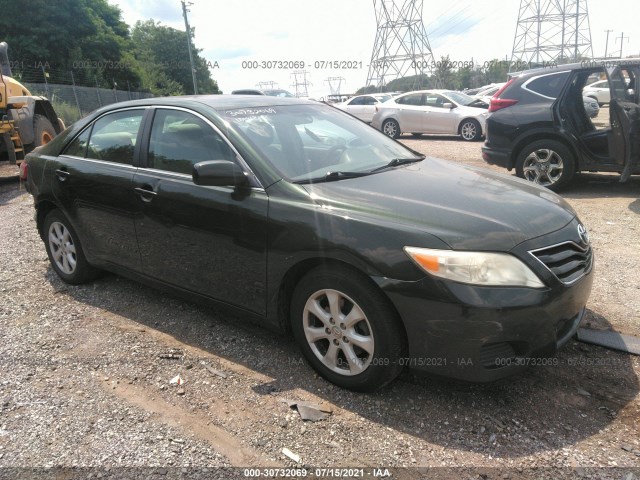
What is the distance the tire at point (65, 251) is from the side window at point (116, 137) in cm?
74

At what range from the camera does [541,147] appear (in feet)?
24.1

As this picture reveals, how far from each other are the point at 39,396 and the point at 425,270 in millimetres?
2370

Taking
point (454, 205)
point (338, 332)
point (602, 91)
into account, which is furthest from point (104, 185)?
point (602, 91)

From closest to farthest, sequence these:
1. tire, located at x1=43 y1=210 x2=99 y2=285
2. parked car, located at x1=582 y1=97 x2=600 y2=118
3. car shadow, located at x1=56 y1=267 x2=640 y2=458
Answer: car shadow, located at x1=56 y1=267 x2=640 y2=458 < tire, located at x1=43 y1=210 x2=99 y2=285 < parked car, located at x1=582 y1=97 x2=600 y2=118

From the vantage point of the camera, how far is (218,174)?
3.00 metres

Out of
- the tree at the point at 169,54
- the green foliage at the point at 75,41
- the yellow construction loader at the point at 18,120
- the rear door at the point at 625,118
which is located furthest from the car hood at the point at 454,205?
the tree at the point at 169,54

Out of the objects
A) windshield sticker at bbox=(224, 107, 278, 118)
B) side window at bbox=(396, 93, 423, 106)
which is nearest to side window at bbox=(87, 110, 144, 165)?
windshield sticker at bbox=(224, 107, 278, 118)

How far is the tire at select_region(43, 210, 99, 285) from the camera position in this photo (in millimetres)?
4426

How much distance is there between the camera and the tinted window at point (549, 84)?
727 cm

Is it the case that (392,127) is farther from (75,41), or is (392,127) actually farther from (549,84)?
(75,41)

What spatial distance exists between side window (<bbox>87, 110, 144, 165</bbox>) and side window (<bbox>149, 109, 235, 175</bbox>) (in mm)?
246

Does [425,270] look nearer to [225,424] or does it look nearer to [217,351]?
[225,424]

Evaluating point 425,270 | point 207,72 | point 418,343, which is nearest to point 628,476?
point 418,343

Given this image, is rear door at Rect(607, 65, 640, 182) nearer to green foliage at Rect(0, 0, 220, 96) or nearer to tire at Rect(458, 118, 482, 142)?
tire at Rect(458, 118, 482, 142)
